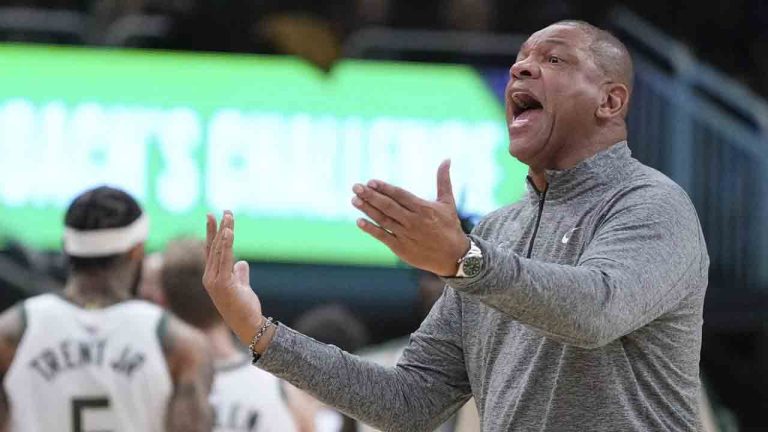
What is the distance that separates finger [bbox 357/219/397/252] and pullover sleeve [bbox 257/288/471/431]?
1.50ft

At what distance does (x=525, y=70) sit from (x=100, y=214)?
2.59 meters

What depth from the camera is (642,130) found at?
876 cm

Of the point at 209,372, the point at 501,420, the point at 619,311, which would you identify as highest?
the point at 619,311

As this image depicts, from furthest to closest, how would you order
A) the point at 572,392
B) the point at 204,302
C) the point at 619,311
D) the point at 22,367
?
the point at 204,302 < the point at 22,367 < the point at 572,392 < the point at 619,311

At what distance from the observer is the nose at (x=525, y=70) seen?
274 centimetres

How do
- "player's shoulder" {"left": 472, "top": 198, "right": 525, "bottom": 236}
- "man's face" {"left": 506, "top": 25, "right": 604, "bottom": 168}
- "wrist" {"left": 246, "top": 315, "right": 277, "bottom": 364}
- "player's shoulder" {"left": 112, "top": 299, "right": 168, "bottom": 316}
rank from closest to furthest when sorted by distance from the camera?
"wrist" {"left": 246, "top": 315, "right": 277, "bottom": 364} < "man's face" {"left": 506, "top": 25, "right": 604, "bottom": 168} < "player's shoulder" {"left": 472, "top": 198, "right": 525, "bottom": 236} < "player's shoulder" {"left": 112, "top": 299, "right": 168, "bottom": 316}

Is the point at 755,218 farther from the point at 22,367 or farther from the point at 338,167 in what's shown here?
the point at 22,367

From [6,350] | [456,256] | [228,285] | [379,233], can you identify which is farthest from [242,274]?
[6,350]

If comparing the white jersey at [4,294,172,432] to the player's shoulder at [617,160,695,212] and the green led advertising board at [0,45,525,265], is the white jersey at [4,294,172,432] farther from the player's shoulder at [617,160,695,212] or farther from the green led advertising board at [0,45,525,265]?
the green led advertising board at [0,45,525,265]

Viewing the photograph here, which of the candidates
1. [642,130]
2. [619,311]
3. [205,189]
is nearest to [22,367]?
[619,311]

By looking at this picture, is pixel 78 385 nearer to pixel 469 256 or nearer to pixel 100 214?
pixel 100 214

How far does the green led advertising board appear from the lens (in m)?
8.58

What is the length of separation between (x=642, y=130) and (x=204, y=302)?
14.1 ft

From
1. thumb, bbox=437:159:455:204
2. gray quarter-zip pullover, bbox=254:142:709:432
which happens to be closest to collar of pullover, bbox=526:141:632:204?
gray quarter-zip pullover, bbox=254:142:709:432
